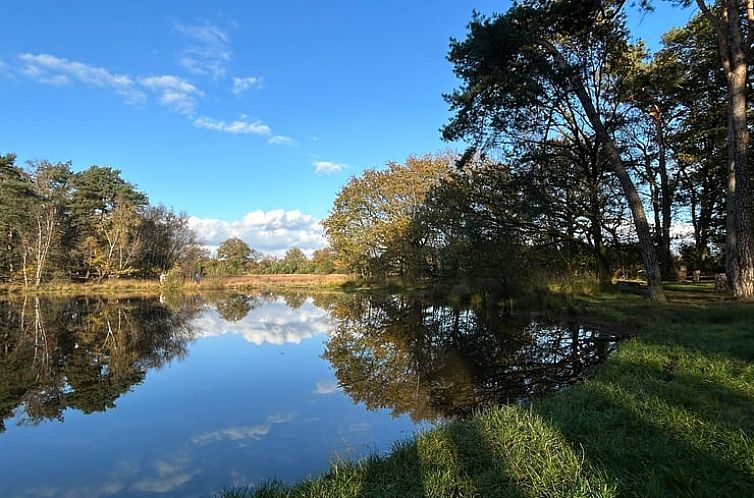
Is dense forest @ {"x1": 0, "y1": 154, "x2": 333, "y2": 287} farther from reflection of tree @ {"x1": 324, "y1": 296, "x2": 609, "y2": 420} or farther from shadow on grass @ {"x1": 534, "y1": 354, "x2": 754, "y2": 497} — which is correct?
shadow on grass @ {"x1": 534, "y1": 354, "x2": 754, "y2": 497}

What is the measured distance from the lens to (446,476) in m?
3.29

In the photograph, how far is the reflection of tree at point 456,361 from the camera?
7.10 metres

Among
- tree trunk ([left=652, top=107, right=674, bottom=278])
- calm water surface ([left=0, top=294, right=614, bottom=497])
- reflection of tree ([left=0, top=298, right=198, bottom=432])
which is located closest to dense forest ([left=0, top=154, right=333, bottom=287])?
reflection of tree ([left=0, top=298, right=198, bottom=432])

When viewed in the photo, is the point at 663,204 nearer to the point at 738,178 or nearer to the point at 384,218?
the point at 738,178

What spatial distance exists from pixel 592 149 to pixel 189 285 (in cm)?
3718

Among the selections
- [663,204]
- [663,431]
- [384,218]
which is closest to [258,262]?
[384,218]

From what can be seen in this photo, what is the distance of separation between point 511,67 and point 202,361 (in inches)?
499

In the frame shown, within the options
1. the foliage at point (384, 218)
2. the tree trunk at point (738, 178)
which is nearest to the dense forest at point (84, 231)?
the foliage at point (384, 218)

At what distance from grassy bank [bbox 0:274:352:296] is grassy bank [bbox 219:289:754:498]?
38456mm

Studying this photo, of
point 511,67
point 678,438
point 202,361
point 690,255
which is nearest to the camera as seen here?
point 678,438

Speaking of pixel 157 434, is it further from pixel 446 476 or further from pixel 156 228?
pixel 156 228

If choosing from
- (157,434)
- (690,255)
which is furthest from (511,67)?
(690,255)

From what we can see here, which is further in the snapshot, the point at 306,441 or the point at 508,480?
the point at 306,441

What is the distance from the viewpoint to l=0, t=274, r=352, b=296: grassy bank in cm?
3787
